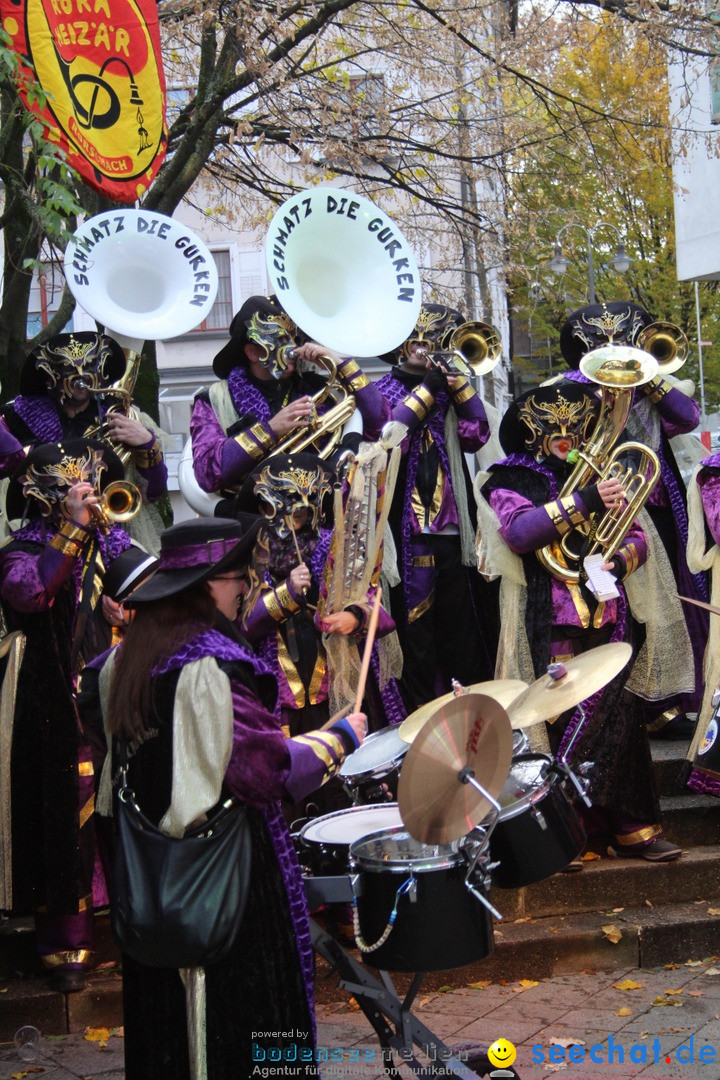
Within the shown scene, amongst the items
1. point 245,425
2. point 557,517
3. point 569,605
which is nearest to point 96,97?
point 245,425

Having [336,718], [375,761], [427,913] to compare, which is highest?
[336,718]

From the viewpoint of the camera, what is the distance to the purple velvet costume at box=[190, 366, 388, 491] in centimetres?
543

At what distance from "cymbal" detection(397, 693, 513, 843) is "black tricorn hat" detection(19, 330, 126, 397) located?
8.98ft

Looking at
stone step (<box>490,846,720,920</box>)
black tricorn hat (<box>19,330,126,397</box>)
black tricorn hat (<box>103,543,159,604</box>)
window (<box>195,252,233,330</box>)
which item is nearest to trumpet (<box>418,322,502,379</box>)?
black tricorn hat (<box>19,330,126,397</box>)

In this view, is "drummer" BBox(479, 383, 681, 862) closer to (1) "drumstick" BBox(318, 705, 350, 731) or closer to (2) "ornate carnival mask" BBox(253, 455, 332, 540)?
(2) "ornate carnival mask" BBox(253, 455, 332, 540)

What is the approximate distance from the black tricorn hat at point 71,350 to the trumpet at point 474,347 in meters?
1.46

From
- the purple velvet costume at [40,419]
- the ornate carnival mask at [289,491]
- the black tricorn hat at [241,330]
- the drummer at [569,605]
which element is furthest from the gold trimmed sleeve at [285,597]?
the black tricorn hat at [241,330]

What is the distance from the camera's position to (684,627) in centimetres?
591

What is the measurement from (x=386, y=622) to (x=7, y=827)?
1587 mm

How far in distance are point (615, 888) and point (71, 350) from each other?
3108 millimetres

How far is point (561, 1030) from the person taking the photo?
182 inches

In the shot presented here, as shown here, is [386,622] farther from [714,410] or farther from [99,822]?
[714,410]

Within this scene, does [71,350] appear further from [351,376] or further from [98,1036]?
[98,1036]

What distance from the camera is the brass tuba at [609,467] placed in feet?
18.2
